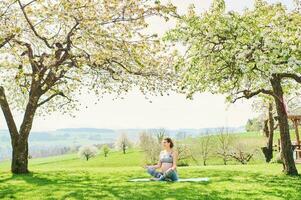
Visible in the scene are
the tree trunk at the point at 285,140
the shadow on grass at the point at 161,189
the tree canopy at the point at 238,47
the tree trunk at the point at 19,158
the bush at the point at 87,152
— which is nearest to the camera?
the shadow on grass at the point at 161,189

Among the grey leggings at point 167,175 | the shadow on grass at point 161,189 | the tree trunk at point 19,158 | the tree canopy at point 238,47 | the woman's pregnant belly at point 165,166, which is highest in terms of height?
the tree canopy at point 238,47

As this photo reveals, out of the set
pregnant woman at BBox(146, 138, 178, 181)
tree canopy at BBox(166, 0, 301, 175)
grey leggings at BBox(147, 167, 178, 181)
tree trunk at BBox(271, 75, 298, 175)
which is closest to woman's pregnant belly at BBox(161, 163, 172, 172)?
pregnant woman at BBox(146, 138, 178, 181)

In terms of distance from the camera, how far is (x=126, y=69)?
2923 cm

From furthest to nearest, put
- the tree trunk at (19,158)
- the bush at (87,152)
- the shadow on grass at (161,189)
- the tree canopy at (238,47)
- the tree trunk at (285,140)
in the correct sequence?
the bush at (87,152) → the tree trunk at (19,158) → the tree trunk at (285,140) → the tree canopy at (238,47) → the shadow on grass at (161,189)

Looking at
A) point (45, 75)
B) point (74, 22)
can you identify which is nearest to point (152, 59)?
point (74, 22)

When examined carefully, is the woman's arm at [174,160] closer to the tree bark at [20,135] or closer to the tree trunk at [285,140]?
the tree trunk at [285,140]

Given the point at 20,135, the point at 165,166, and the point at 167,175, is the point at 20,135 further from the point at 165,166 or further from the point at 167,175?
the point at 167,175

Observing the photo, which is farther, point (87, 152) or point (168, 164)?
point (87, 152)

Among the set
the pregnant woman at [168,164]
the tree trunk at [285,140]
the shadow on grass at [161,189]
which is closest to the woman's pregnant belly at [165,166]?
the pregnant woman at [168,164]

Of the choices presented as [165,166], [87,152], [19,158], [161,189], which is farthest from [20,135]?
[87,152]

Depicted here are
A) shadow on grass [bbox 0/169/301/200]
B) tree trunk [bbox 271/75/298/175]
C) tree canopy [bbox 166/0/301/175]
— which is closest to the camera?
shadow on grass [bbox 0/169/301/200]

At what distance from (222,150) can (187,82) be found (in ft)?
226

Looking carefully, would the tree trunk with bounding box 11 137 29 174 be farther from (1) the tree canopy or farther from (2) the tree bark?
(1) the tree canopy

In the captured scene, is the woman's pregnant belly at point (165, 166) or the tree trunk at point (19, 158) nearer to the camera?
the woman's pregnant belly at point (165, 166)
